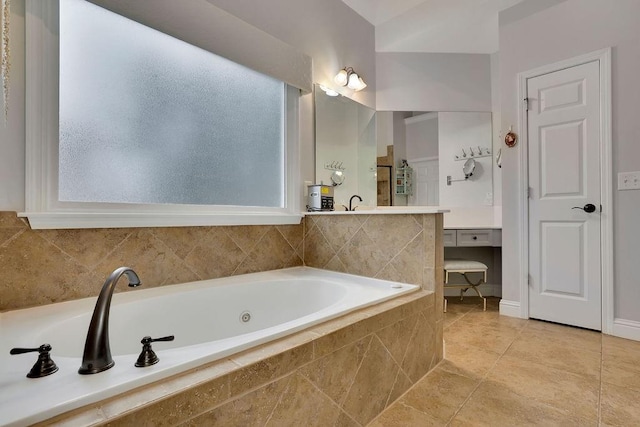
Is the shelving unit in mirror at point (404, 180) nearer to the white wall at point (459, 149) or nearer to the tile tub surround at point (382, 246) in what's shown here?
the white wall at point (459, 149)

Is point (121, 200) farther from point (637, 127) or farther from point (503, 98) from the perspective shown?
point (637, 127)

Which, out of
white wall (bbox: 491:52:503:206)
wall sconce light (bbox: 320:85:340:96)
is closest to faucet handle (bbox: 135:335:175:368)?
wall sconce light (bbox: 320:85:340:96)

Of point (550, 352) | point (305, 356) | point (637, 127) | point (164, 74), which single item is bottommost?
point (550, 352)

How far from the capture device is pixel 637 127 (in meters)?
2.09

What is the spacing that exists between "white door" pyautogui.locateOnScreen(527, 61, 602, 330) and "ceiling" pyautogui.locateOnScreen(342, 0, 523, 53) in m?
0.79

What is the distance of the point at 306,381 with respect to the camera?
991mm

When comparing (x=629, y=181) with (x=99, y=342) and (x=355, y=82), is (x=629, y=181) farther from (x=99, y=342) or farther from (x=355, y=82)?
(x=99, y=342)

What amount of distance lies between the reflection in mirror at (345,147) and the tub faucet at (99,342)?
5.94ft

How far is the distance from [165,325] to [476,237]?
265 centimetres

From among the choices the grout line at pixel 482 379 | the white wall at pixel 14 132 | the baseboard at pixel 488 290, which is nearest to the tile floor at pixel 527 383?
the grout line at pixel 482 379

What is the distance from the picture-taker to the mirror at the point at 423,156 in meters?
2.99

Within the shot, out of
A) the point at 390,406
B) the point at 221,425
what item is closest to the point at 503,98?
the point at 390,406

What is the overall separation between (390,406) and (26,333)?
1400 mm

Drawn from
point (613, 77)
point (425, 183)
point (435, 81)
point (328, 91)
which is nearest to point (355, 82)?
point (328, 91)
